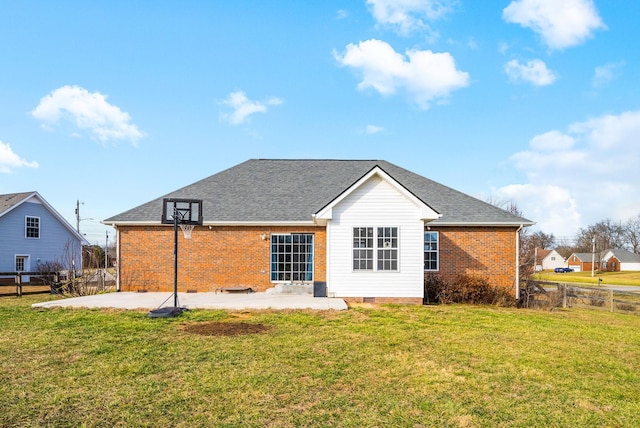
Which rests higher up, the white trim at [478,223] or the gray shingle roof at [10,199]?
the gray shingle roof at [10,199]

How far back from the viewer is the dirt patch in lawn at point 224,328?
10086mm

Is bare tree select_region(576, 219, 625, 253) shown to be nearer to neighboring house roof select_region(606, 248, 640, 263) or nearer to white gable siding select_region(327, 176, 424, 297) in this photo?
neighboring house roof select_region(606, 248, 640, 263)

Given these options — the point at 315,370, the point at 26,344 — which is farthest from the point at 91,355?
the point at 315,370

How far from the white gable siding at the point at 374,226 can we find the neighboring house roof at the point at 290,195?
1.08 metres

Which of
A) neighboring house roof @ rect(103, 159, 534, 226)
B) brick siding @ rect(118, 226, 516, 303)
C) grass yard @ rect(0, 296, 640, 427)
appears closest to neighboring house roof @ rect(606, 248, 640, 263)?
neighboring house roof @ rect(103, 159, 534, 226)

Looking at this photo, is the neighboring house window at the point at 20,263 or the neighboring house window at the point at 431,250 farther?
the neighboring house window at the point at 20,263

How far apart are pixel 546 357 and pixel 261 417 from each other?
6.14 m

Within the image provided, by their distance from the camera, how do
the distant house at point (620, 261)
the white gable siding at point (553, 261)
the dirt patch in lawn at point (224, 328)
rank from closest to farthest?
the dirt patch in lawn at point (224, 328)
the distant house at point (620, 261)
the white gable siding at point (553, 261)

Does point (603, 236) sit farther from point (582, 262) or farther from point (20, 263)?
point (20, 263)

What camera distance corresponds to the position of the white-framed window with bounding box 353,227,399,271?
16.0 m

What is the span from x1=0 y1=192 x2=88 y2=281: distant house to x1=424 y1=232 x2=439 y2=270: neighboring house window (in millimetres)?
22124

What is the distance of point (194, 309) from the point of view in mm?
13609

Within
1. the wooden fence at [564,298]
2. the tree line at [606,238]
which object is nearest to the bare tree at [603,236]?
the tree line at [606,238]

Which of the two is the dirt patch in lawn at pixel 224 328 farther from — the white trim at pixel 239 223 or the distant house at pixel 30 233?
the distant house at pixel 30 233
